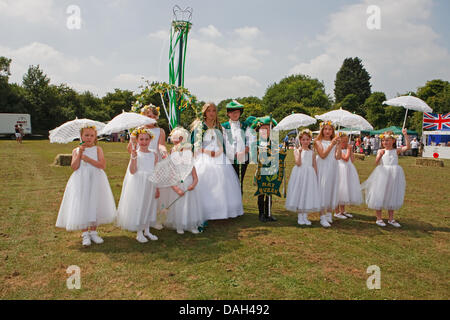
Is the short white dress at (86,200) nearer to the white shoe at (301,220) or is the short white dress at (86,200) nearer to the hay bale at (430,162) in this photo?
the white shoe at (301,220)

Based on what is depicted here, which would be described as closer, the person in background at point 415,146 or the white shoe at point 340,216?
the white shoe at point 340,216

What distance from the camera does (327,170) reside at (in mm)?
6633

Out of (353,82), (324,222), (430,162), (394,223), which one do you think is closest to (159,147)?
(324,222)

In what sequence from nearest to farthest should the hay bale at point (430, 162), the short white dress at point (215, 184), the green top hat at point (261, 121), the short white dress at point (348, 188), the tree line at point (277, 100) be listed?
the short white dress at point (215, 184) < the green top hat at point (261, 121) < the short white dress at point (348, 188) < the hay bale at point (430, 162) < the tree line at point (277, 100)

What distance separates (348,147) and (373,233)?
237 centimetres

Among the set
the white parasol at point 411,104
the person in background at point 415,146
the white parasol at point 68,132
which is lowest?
the person in background at point 415,146

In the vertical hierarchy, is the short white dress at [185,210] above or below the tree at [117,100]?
below

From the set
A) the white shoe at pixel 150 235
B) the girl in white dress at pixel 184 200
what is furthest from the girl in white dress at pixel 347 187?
the white shoe at pixel 150 235

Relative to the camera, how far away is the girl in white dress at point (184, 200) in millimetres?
5648

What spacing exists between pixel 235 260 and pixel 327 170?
10.4 ft

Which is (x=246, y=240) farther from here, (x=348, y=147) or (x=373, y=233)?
(x=348, y=147)

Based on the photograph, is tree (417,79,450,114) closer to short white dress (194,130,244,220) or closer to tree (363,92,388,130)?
tree (363,92,388,130)

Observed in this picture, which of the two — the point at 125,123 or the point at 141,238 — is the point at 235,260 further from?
the point at 125,123
